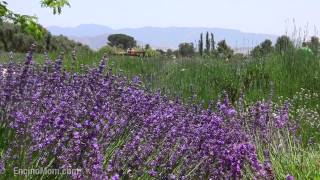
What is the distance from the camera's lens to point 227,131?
364 cm

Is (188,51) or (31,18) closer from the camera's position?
(31,18)

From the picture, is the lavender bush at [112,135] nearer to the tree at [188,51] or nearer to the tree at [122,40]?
the tree at [188,51]

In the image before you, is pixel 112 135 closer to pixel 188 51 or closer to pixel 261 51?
pixel 261 51

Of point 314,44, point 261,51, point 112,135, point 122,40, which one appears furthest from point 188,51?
point 122,40

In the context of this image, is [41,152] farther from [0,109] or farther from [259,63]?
[259,63]

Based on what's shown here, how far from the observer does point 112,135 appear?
143 inches

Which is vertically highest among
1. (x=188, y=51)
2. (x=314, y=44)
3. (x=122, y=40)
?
(x=314, y=44)

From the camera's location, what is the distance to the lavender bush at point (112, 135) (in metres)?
2.93

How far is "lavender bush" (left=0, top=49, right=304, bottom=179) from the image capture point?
2.93 m

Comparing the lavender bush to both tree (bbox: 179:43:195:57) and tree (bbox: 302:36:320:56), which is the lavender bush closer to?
tree (bbox: 302:36:320:56)

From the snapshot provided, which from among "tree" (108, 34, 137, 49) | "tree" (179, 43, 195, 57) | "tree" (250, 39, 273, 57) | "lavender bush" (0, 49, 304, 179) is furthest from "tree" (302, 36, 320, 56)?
"tree" (108, 34, 137, 49)

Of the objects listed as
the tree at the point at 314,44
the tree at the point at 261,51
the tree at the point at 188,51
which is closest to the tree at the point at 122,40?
the tree at the point at 188,51

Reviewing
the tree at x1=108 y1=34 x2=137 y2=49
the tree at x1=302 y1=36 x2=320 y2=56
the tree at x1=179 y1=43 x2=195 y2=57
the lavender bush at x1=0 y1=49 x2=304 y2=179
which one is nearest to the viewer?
the lavender bush at x1=0 y1=49 x2=304 y2=179

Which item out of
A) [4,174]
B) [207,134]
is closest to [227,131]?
[207,134]
